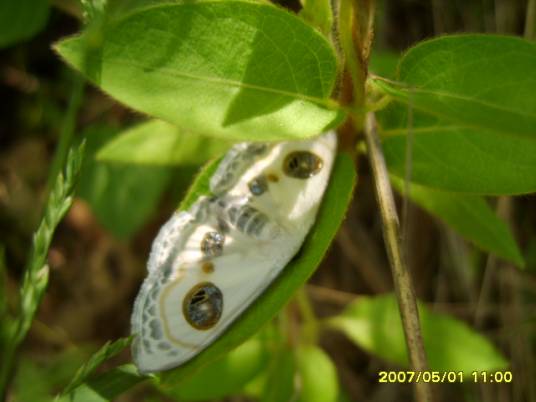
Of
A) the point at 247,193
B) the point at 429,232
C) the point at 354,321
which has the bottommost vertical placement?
the point at 354,321

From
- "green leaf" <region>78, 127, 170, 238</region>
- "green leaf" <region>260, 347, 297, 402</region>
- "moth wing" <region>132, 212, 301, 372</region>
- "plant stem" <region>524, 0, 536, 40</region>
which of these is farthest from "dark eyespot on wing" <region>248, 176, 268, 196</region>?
"plant stem" <region>524, 0, 536, 40</region>

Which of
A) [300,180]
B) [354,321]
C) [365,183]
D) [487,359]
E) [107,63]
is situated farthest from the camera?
[365,183]

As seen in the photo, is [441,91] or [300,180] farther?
[300,180]

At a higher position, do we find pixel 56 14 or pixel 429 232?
pixel 56 14

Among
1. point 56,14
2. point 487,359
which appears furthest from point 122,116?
point 487,359

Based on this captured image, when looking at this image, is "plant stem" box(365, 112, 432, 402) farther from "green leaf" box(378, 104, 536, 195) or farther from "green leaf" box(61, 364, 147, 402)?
"green leaf" box(61, 364, 147, 402)

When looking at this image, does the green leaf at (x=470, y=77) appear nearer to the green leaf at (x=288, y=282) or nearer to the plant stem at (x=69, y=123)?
the green leaf at (x=288, y=282)

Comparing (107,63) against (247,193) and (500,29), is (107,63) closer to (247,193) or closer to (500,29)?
(247,193)

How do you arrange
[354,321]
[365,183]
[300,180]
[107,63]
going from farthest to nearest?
1. [365,183]
2. [354,321]
3. [300,180]
4. [107,63]
